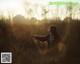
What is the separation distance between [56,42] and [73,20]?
11.1 inches

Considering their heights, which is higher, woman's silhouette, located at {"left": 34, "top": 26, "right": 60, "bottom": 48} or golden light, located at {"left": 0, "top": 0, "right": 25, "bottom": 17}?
golden light, located at {"left": 0, "top": 0, "right": 25, "bottom": 17}

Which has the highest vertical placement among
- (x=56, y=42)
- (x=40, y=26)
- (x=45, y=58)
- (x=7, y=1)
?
(x=7, y=1)

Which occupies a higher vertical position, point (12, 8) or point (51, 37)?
point (12, 8)

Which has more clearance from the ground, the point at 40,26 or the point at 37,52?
the point at 40,26

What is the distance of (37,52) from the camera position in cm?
239

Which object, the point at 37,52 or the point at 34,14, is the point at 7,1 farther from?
the point at 37,52

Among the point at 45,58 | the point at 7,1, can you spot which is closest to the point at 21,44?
the point at 45,58

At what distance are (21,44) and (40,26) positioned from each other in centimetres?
26

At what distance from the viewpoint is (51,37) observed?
2.41 meters

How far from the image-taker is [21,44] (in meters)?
2.39

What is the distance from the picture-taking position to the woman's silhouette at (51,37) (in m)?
2.40

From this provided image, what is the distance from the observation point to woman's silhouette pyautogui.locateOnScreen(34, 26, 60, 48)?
7.87ft

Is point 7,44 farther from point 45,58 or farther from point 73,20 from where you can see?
point 73,20

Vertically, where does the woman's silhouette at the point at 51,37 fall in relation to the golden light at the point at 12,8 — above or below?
below
